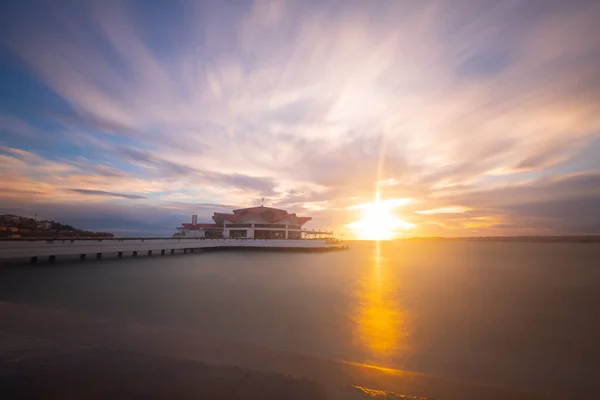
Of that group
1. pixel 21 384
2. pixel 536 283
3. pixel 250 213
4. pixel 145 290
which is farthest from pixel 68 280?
pixel 250 213

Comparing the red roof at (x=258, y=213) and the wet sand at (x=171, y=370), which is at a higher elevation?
the red roof at (x=258, y=213)

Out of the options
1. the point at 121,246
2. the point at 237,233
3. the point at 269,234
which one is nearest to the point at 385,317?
the point at 121,246

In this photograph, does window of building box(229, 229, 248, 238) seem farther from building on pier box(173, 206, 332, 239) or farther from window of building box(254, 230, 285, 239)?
window of building box(254, 230, 285, 239)

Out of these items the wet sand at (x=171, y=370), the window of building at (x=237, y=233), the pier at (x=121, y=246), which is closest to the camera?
the wet sand at (x=171, y=370)

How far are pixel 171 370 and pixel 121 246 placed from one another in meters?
35.8

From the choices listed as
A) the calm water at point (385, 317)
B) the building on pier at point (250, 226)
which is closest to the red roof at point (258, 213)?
the building on pier at point (250, 226)

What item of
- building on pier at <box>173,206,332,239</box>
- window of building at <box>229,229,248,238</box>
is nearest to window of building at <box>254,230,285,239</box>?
building on pier at <box>173,206,332,239</box>

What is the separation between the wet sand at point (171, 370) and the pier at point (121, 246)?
2454cm

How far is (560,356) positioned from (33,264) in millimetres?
34938

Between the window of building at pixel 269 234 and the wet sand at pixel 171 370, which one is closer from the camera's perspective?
the wet sand at pixel 171 370

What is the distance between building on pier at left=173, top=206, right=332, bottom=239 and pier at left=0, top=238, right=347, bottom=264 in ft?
35.5

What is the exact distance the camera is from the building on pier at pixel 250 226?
226 feet

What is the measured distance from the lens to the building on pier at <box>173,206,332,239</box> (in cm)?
6900

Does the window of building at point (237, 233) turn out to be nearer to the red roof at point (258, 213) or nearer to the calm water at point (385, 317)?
the red roof at point (258, 213)
